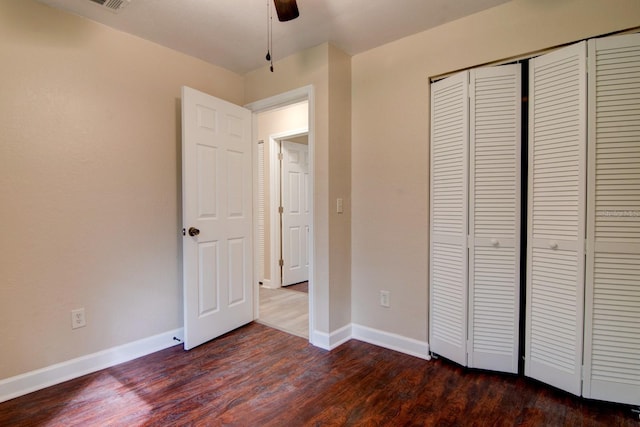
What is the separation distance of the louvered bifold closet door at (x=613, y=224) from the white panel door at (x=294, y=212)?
318cm

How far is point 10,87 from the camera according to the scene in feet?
5.91

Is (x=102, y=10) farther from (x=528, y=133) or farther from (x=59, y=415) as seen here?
(x=528, y=133)

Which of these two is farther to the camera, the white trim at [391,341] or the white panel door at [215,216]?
the white panel door at [215,216]

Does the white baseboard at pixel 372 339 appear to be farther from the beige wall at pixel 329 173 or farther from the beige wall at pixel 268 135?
the beige wall at pixel 268 135

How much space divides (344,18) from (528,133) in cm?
142

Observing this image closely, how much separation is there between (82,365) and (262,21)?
2.64m

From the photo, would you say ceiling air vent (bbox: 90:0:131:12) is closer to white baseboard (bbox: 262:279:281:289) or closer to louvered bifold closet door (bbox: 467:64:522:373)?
louvered bifold closet door (bbox: 467:64:522:373)

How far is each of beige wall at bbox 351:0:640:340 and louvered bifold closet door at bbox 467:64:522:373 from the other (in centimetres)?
25

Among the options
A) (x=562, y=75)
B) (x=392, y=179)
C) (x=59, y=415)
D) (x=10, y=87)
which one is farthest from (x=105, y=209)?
(x=562, y=75)

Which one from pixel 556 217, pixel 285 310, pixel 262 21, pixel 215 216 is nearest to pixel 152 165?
pixel 215 216

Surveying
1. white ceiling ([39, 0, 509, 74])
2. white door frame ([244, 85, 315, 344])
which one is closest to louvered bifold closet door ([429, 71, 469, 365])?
white ceiling ([39, 0, 509, 74])

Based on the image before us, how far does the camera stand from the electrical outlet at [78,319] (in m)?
2.03

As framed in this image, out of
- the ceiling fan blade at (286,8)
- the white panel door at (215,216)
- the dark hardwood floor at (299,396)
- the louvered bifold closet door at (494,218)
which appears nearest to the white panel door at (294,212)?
the white panel door at (215,216)

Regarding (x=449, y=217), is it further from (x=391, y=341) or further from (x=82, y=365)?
(x=82, y=365)
